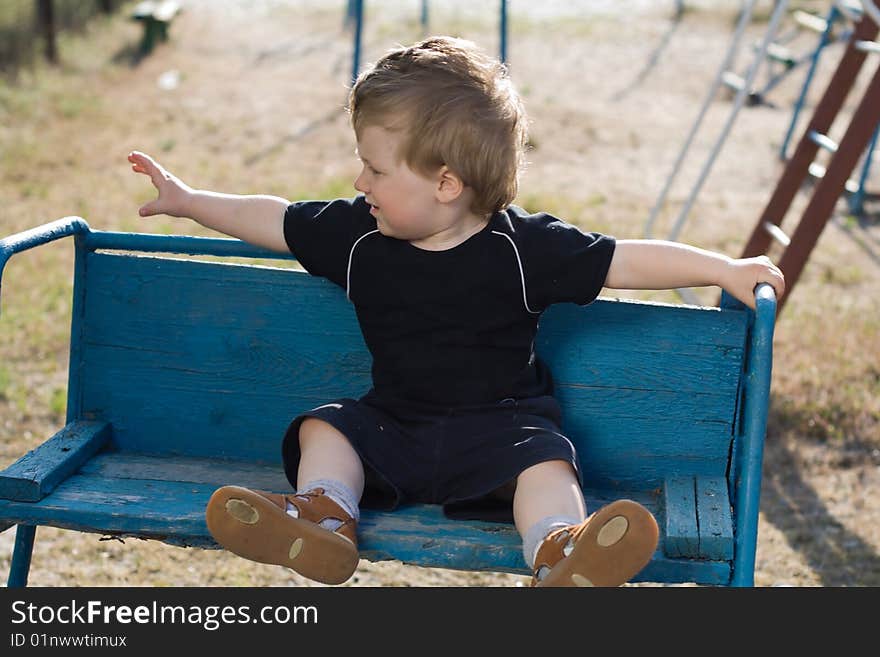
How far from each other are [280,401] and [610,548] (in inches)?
42.2

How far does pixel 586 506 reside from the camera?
2.64 m

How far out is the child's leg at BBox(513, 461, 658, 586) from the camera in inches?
80.7

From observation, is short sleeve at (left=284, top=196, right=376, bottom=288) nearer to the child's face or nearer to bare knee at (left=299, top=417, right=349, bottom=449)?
the child's face

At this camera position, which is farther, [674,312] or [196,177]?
[196,177]

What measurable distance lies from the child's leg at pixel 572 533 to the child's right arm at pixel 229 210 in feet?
2.61

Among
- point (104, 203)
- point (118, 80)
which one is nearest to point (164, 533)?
point (104, 203)

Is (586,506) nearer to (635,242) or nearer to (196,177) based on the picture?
(635,242)

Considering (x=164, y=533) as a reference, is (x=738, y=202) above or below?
below

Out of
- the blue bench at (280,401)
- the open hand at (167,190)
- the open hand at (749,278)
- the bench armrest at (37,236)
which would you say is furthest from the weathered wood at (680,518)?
the bench armrest at (37,236)

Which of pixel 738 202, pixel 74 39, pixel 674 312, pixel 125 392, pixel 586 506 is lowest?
pixel 74 39

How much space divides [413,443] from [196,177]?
5.46m

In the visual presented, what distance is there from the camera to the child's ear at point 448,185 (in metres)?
2.44

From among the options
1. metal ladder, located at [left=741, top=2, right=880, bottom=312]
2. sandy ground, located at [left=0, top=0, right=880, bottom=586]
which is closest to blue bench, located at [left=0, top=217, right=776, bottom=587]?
sandy ground, located at [left=0, top=0, right=880, bottom=586]

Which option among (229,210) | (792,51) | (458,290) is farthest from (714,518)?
(792,51)
